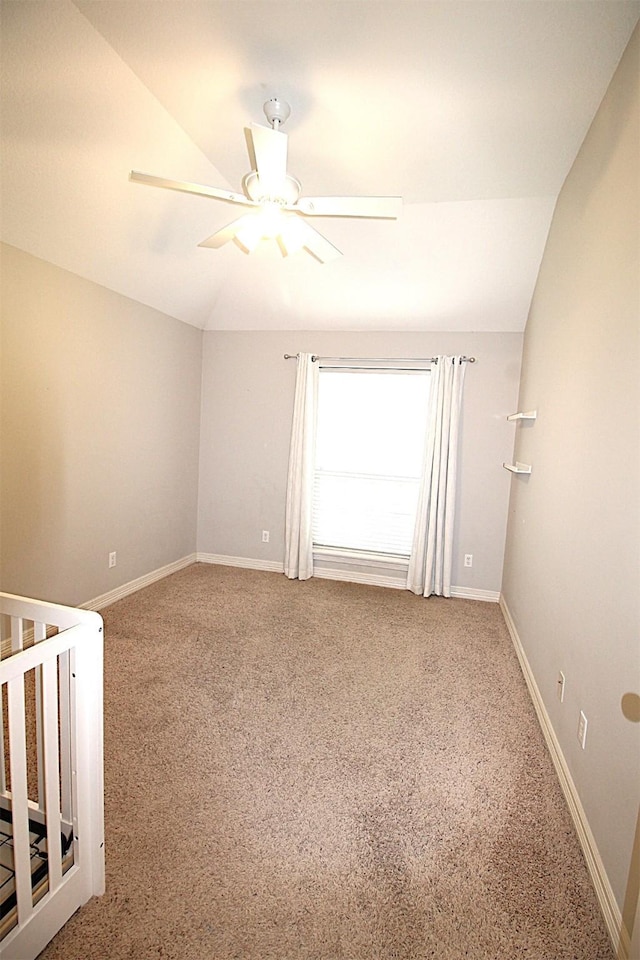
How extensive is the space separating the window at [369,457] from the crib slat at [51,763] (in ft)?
10.3

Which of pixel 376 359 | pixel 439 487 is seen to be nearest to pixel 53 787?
pixel 439 487

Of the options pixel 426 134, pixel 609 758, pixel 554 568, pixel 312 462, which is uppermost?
pixel 426 134

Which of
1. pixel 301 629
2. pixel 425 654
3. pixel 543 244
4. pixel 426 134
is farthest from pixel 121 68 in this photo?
pixel 425 654

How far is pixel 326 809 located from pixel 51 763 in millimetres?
989

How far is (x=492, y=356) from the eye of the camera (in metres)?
3.75

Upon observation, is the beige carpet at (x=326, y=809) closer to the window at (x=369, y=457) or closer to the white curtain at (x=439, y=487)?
the white curtain at (x=439, y=487)

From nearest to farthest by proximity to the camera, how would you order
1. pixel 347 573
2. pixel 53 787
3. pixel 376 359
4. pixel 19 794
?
1. pixel 19 794
2. pixel 53 787
3. pixel 376 359
4. pixel 347 573

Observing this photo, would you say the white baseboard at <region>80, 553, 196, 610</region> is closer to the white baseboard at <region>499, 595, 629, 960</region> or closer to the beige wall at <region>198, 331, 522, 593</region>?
the beige wall at <region>198, 331, 522, 593</region>

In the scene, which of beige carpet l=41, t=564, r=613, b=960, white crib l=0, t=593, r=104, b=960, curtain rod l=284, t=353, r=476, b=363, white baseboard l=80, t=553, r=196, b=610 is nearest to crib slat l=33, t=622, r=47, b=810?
white crib l=0, t=593, r=104, b=960

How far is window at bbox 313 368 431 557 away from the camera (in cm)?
397

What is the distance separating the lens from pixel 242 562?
4.48 meters

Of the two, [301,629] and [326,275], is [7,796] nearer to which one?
[301,629]

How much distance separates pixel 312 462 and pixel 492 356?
5.70ft

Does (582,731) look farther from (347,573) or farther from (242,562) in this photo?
(242,562)
